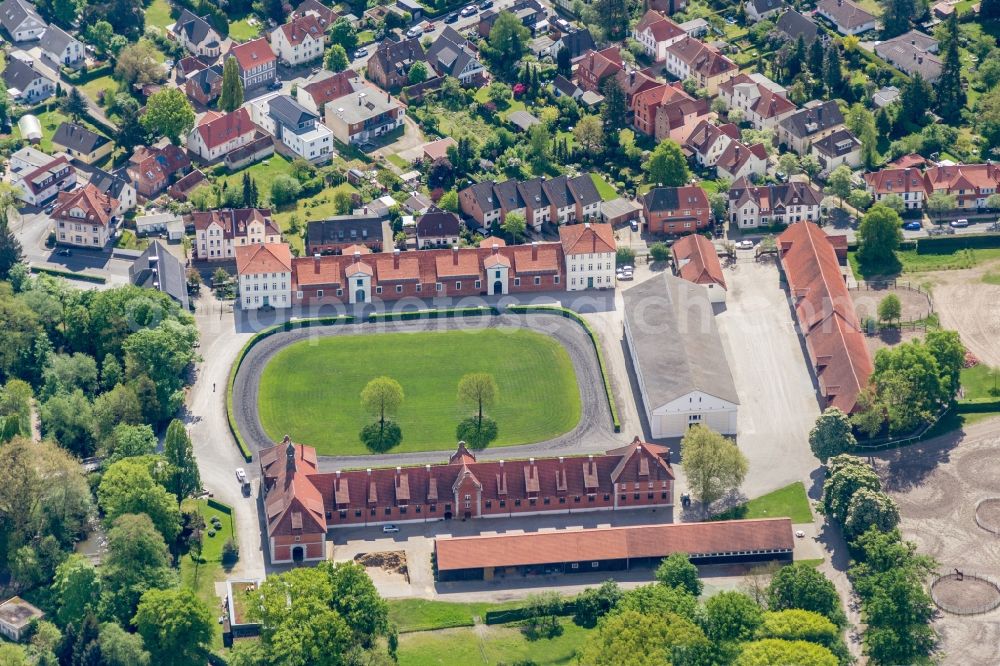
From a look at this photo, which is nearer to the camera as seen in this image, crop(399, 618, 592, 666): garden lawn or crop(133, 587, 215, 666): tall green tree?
crop(133, 587, 215, 666): tall green tree

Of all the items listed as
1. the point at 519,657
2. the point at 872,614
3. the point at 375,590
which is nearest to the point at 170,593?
the point at 375,590

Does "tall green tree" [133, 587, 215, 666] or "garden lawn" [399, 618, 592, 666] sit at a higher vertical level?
"tall green tree" [133, 587, 215, 666]

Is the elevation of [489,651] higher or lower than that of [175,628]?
lower

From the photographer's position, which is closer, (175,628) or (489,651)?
(175,628)

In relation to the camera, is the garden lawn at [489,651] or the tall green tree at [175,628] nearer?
the tall green tree at [175,628]

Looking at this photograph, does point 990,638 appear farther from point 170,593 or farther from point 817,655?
point 170,593

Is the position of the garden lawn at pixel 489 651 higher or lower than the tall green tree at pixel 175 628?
lower
